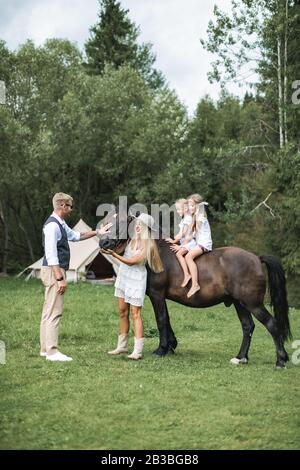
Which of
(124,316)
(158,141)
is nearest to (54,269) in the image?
(124,316)

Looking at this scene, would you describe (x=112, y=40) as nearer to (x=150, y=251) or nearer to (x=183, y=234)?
(x=183, y=234)

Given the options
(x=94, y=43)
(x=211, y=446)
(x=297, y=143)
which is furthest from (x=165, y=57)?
(x=211, y=446)

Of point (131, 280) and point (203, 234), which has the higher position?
point (203, 234)

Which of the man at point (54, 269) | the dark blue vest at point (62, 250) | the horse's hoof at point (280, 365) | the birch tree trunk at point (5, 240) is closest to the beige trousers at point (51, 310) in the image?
the man at point (54, 269)

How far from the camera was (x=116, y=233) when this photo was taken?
873 centimetres

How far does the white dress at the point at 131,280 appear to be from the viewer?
28.7 feet

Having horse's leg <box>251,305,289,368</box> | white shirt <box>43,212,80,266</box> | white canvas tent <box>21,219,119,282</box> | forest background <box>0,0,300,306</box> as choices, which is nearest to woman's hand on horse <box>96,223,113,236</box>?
white shirt <box>43,212,80,266</box>

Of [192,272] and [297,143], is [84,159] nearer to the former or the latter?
[297,143]

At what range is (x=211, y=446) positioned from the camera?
16.0 ft

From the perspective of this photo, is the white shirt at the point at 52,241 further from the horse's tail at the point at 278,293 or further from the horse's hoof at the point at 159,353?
the horse's tail at the point at 278,293

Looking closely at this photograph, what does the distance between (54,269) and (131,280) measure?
3.83 feet

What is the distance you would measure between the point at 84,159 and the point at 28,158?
161 inches

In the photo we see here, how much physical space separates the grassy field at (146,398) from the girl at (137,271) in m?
0.54

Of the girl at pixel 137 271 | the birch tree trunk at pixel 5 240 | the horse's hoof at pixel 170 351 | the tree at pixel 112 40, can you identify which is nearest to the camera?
the girl at pixel 137 271
